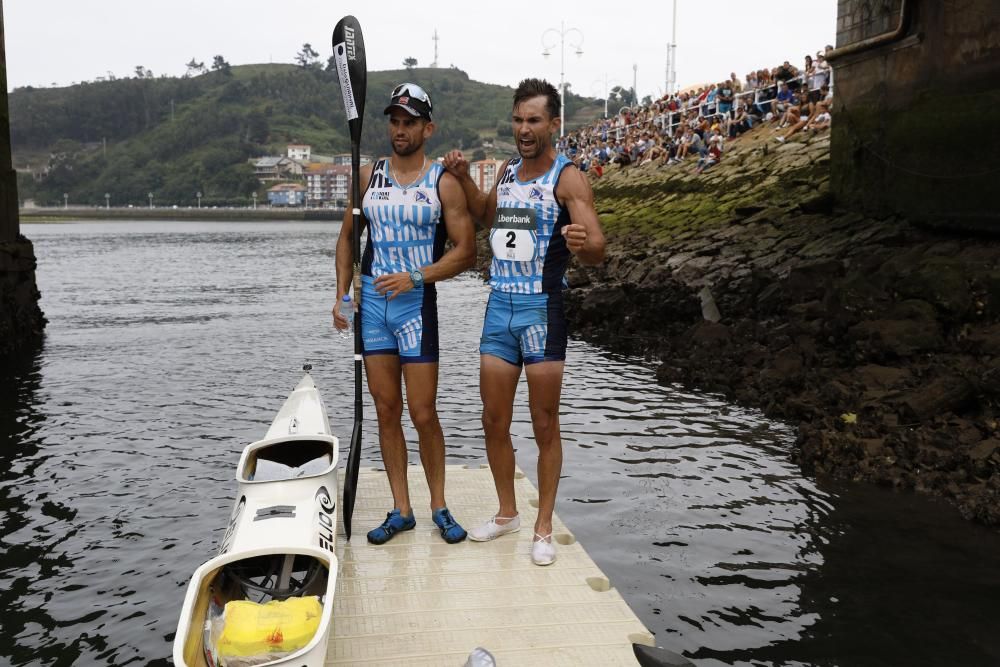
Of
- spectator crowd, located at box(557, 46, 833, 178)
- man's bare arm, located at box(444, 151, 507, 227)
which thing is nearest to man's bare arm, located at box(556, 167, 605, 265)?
man's bare arm, located at box(444, 151, 507, 227)

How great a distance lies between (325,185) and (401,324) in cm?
18414

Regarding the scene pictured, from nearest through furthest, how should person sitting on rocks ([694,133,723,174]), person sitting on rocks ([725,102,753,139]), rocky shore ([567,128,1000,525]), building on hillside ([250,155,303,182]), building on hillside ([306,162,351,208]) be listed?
rocky shore ([567,128,1000,525]), person sitting on rocks ([694,133,723,174]), person sitting on rocks ([725,102,753,139]), building on hillside ([306,162,351,208]), building on hillside ([250,155,303,182])

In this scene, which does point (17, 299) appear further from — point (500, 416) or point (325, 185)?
point (325, 185)

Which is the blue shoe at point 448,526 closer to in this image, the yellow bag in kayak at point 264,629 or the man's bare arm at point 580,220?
the yellow bag in kayak at point 264,629

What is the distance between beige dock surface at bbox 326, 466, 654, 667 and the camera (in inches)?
184

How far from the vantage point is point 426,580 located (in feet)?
18.0

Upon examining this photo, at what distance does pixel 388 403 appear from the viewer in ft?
19.6

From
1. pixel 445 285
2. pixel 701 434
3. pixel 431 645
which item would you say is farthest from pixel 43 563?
pixel 445 285

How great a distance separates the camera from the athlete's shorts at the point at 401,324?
583cm

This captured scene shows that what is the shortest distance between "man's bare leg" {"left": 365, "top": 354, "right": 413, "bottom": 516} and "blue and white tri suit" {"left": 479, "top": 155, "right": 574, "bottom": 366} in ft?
2.43

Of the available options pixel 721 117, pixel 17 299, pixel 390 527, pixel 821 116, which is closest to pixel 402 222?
pixel 390 527

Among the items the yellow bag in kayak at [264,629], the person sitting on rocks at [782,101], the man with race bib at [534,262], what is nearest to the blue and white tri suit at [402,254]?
the man with race bib at [534,262]

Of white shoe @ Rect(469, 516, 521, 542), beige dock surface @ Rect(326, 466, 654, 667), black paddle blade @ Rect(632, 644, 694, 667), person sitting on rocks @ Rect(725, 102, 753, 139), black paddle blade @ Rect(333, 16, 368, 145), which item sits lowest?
beige dock surface @ Rect(326, 466, 654, 667)

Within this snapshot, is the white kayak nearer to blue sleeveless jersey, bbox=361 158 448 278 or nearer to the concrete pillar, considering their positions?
blue sleeveless jersey, bbox=361 158 448 278
